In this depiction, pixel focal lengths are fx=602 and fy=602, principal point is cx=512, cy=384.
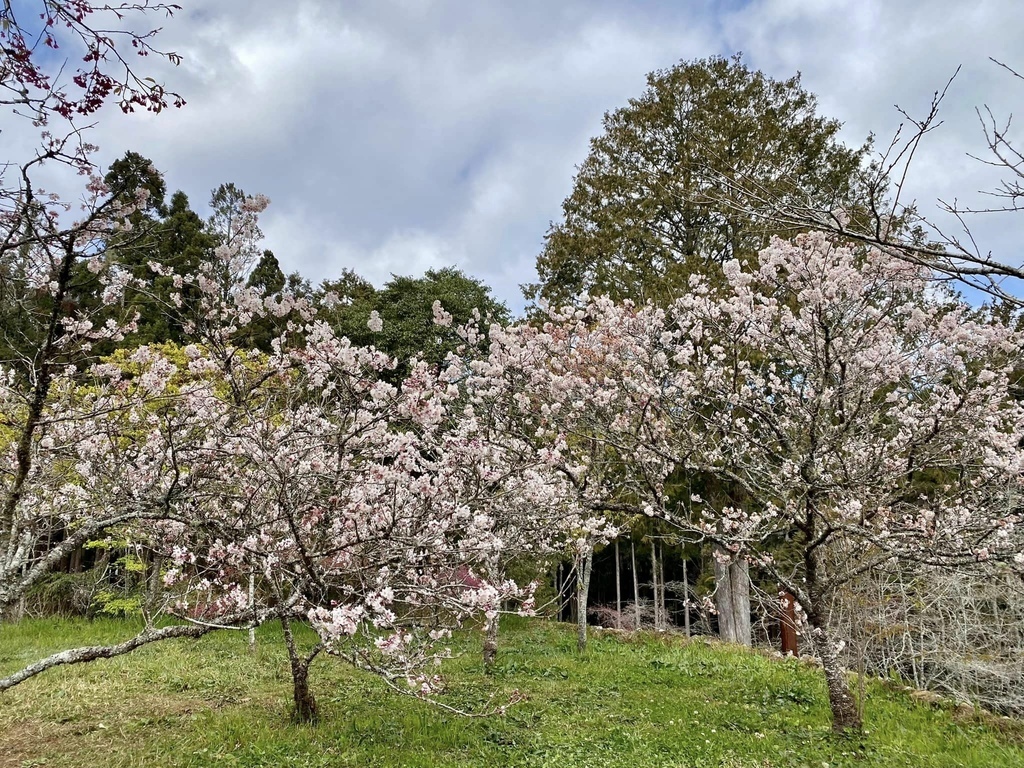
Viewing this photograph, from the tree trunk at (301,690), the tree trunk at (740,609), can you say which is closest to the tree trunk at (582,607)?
the tree trunk at (740,609)

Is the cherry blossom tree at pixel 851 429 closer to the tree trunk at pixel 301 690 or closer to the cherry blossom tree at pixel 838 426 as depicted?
the cherry blossom tree at pixel 838 426

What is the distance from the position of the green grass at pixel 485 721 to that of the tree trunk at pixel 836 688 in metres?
0.19

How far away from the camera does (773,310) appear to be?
6.39 m

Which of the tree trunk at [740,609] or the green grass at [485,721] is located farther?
the tree trunk at [740,609]

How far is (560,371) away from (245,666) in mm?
5957

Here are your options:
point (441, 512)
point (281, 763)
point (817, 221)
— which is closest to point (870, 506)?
point (441, 512)

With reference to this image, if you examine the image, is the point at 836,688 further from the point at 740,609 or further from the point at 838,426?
the point at 740,609

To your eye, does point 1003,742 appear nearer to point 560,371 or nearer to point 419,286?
point 560,371

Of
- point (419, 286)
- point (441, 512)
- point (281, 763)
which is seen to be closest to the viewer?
point (281, 763)

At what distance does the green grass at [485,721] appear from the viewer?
4.82 meters

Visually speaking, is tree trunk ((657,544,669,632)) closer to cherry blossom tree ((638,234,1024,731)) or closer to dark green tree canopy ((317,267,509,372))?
dark green tree canopy ((317,267,509,372))

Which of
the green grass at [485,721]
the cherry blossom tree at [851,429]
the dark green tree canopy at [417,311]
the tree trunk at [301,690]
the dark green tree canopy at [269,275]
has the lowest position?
the green grass at [485,721]

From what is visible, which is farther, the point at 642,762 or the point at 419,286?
the point at 419,286

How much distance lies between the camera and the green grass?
482cm
